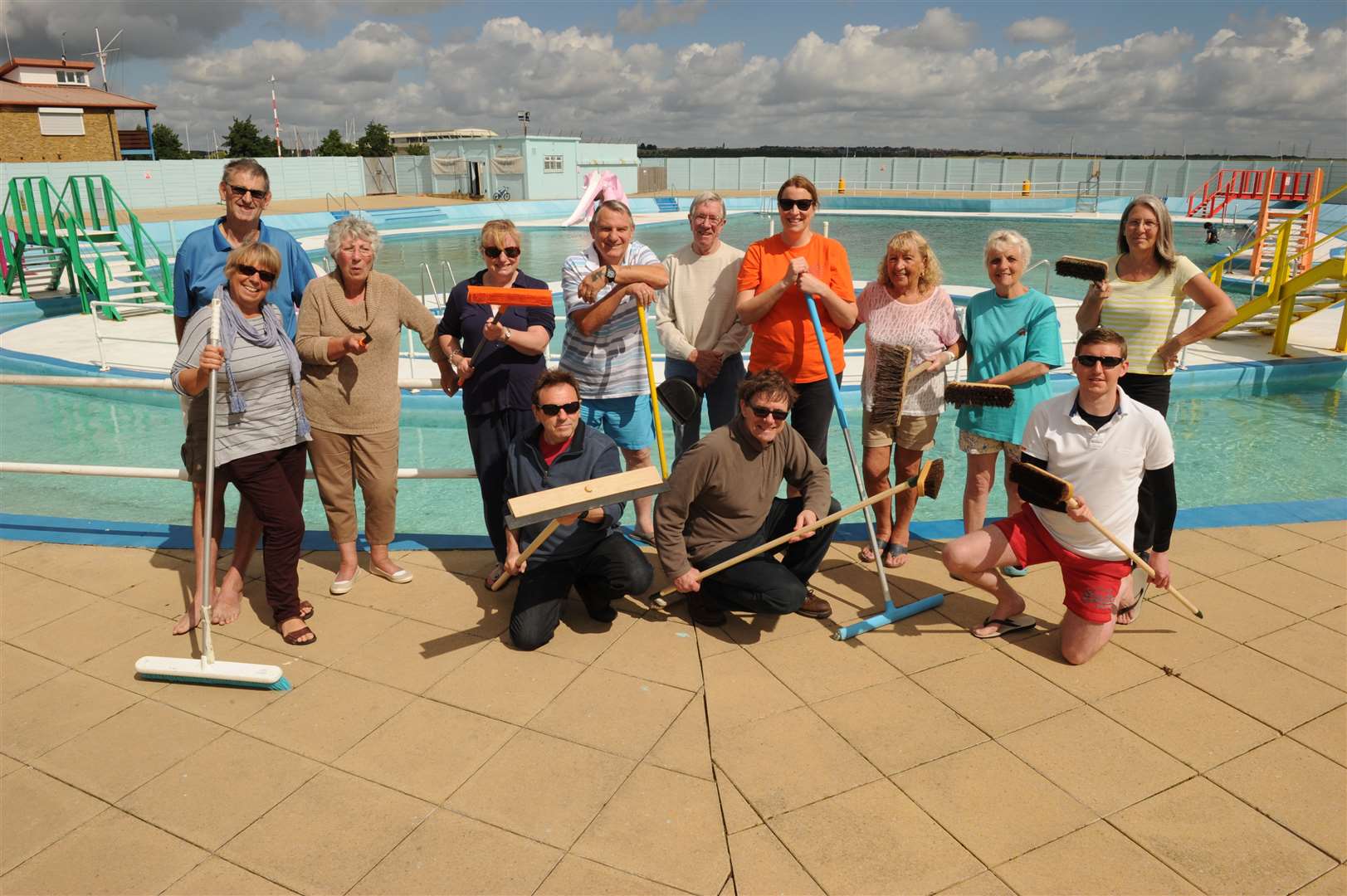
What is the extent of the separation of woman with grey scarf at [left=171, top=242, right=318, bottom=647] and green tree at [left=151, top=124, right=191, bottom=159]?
5683cm

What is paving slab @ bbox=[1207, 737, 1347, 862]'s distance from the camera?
7.90 feet

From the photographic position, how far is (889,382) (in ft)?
12.7

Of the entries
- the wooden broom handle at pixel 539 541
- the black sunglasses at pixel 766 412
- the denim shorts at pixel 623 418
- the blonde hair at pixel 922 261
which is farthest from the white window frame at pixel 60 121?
the black sunglasses at pixel 766 412

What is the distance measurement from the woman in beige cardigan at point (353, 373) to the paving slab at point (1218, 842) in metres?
3.05

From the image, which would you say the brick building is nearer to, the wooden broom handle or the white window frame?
the white window frame

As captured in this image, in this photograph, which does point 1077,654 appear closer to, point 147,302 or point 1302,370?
point 1302,370

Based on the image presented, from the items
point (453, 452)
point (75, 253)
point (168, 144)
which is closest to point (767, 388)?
point (453, 452)

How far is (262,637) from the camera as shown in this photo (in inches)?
136

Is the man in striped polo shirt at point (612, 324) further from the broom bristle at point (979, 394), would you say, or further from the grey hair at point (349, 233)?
the broom bristle at point (979, 394)

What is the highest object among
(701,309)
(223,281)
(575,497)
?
(223,281)

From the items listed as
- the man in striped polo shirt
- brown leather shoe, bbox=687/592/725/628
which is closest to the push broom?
brown leather shoe, bbox=687/592/725/628

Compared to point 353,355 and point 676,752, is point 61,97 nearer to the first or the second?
point 353,355

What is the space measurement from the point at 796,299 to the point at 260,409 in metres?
2.29

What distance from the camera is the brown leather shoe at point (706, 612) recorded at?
11.7 feet
